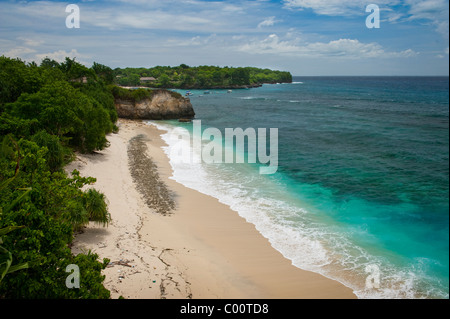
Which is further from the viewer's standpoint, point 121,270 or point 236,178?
point 236,178

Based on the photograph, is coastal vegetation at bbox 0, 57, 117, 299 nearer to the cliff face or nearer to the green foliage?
the green foliage

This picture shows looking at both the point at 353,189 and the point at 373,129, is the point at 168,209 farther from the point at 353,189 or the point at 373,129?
the point at 373,129

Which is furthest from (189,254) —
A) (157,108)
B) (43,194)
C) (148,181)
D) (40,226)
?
(157,108)

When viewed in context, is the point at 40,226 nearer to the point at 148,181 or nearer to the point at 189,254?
the point at 189,254

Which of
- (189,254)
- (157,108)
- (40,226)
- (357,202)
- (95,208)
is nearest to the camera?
(40,226)
